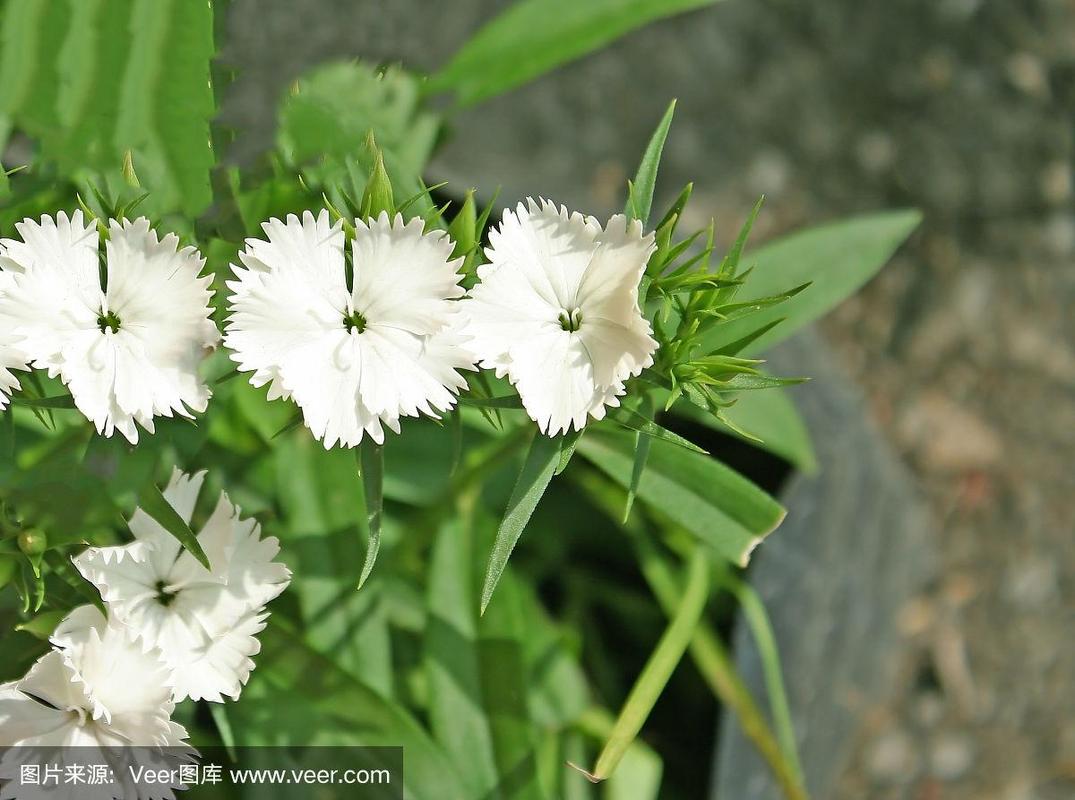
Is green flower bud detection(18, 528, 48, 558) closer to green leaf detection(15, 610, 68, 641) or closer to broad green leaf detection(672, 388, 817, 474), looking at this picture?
green leaf detection(15, 610, 68, 641)

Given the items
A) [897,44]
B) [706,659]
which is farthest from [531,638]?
[897,44]

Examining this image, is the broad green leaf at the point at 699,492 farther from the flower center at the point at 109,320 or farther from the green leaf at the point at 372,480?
the flower center at the point at 109,320

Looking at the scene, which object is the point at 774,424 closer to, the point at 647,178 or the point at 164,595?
the point at 647,178

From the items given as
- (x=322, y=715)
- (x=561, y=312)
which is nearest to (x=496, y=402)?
(x=561, y=312)

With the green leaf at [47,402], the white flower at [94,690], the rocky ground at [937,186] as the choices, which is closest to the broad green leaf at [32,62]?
the green leaf at [47,402]

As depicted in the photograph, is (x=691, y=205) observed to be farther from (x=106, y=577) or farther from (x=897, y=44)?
(x=106, y=577)
